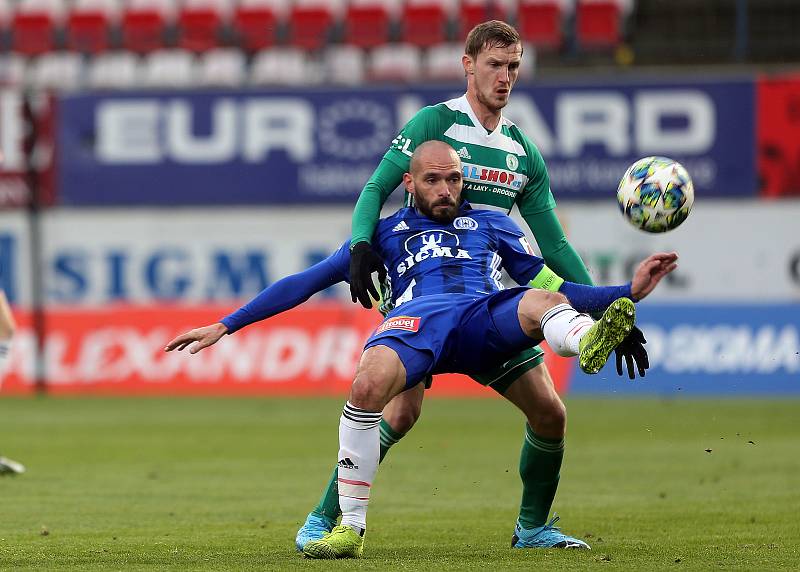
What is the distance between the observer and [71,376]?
67.0 ft

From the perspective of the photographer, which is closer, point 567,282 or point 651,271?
point 651,271

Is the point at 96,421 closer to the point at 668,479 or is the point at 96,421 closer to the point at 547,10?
the point at 668,479

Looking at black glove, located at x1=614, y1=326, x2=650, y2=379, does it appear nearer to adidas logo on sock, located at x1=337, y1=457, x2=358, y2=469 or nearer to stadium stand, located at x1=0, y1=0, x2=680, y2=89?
adidas logo on sock, located at x1=337, y1=457, x2=358, y2=469

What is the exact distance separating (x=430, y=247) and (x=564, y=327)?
924 mm

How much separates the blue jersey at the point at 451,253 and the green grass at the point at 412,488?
48.4 inches

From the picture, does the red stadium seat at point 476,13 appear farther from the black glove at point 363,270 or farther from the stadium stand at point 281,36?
the black glove at point 363,270

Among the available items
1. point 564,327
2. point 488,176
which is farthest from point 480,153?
point 564,327

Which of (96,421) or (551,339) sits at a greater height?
(551,339)

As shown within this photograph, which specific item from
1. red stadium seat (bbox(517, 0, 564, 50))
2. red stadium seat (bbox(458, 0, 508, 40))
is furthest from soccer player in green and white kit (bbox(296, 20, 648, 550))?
red stadium seat (bbox(458, 0, 508, 40))

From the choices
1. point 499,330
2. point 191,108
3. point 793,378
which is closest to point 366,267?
point 499,330

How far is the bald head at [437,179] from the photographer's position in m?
6.93

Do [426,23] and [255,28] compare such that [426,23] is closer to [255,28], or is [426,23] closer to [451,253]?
[255,28]

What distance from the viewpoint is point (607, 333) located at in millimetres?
6105

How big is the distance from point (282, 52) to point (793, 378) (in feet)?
29.4
